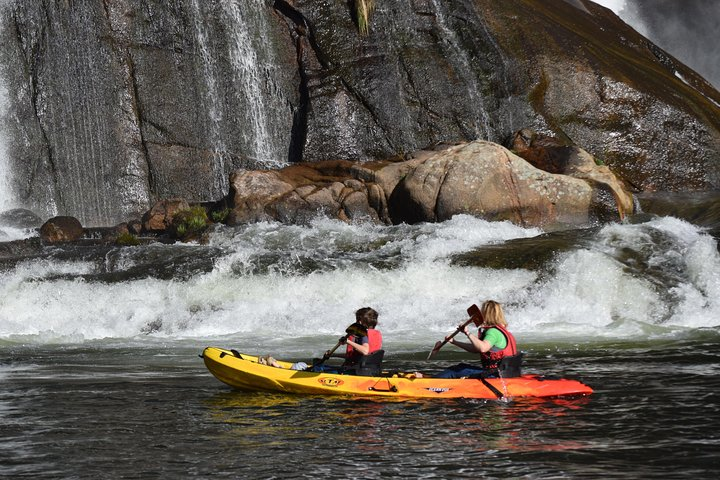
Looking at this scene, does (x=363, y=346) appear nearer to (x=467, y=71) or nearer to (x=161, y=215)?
(x=161, y=215)

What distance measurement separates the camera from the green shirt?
8.88 metres

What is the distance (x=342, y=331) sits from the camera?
43.8 feet

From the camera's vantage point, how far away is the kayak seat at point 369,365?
9031 mm

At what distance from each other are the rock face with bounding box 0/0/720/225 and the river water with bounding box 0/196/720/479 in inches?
Answer: 131

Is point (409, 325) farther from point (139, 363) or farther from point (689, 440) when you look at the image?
point (689, 440)

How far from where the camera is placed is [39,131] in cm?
2262

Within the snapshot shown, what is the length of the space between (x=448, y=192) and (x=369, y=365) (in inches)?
362

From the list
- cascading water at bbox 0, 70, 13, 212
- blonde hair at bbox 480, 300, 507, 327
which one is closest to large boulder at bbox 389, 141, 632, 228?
blonde hair at bbox 480, 300, 507, 327

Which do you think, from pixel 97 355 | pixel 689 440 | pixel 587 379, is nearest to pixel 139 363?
pixel 97 355

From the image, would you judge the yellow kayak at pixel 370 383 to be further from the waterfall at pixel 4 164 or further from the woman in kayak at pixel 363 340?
the waterfall at pixel 4 164

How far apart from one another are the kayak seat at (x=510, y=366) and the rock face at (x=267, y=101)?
44.7 ft

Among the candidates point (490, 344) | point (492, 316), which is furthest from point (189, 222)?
point (490, 344)

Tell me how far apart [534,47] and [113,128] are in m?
10.0

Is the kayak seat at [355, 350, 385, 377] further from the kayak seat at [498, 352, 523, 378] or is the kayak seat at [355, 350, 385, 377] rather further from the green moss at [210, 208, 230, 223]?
the green moss at [210, 208, 230, 223]
